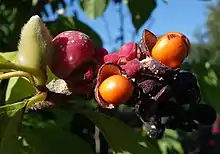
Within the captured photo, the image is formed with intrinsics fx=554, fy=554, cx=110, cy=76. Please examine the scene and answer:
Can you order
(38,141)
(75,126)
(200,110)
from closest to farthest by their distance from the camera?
(200,110), (38,141), (75,126)

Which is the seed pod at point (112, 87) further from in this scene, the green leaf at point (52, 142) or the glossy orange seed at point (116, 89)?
the green leaf at point (52, 142)

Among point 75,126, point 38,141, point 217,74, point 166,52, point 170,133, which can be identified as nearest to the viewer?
point 166,52

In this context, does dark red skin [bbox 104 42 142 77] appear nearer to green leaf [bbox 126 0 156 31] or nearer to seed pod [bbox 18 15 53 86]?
seed pod [bbox 18 15 53 86]

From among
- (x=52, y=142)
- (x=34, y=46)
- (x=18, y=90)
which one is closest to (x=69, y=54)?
(x=34, y=46)

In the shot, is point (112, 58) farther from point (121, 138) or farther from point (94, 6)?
point (94, 6)

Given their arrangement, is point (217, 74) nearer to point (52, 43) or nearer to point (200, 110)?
point (200, 110)

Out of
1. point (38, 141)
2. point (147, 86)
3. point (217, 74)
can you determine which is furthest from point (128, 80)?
point (217, 74)

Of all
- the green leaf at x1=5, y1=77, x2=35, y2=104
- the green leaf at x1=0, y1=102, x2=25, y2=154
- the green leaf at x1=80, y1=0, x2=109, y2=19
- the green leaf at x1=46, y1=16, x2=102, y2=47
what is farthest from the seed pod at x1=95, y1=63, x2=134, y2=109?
the green leaf at x1=46, y1=16, x2=102, y2=47

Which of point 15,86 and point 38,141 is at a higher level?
point 15,86
